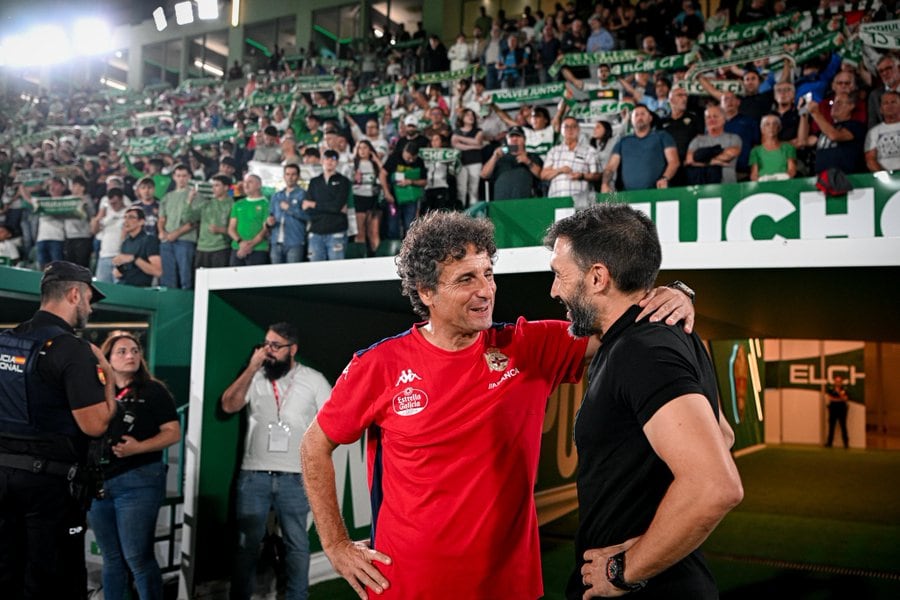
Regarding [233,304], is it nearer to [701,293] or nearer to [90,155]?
[701,293]

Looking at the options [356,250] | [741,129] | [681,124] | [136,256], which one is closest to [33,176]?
[136,256]

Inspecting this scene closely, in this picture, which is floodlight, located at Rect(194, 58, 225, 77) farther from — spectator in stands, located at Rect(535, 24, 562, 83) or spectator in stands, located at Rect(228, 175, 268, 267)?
spectator in stands, located at Rect(228, 175, 268, 267)

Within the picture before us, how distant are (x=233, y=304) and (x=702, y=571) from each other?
3.86 meters

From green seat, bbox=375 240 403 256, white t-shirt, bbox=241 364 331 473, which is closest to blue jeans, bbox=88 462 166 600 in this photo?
white t-shirt, bbox=241 364 331 473

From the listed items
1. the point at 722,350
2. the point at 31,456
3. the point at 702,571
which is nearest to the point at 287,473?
the point at 31,456

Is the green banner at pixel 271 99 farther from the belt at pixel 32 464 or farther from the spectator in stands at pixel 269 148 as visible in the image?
the belt at pixel 32 464

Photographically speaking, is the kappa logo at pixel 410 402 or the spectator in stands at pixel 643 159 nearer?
the kappa logo at pixel 410 402

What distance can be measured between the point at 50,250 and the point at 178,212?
2.20m

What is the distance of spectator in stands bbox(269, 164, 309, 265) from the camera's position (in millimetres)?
7715

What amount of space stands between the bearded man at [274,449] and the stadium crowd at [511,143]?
2662mm

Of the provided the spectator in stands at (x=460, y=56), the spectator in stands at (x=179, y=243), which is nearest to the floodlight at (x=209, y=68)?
the spectator in stands at (x=460, y=56)

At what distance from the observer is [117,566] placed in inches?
173

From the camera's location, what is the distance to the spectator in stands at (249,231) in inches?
314

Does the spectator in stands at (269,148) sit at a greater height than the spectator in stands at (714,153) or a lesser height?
greater
